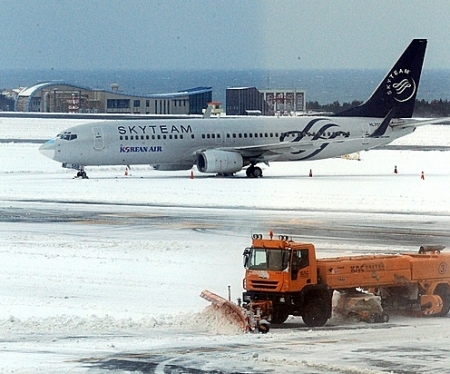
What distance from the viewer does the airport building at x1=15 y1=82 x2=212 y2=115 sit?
15675cm

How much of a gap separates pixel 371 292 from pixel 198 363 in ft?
22.7

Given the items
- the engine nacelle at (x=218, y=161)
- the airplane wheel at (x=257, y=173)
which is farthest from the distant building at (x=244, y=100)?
the engine nacelle at (x=218, y=161)

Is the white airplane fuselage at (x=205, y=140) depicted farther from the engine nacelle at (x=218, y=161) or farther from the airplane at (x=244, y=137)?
the engine nacelle at (x=218, y=161)

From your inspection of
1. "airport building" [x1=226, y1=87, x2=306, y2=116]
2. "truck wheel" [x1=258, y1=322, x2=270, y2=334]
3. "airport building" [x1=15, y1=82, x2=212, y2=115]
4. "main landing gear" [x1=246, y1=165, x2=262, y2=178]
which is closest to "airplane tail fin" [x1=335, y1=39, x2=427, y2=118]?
"main landing gear" [x1=246, y1=165, x2=262, y2=178]

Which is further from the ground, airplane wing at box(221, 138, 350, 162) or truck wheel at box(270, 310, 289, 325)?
airplane wing at box(221, 138, 350, 162)

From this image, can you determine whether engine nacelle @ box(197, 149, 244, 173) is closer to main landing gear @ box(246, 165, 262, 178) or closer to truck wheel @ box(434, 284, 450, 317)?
main landing gear @ box(246, 165, 262, 178)

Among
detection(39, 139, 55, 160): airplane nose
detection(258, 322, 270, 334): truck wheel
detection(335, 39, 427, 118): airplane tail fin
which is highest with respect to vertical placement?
detection(335, 39, 427, 118): airplane tail fin

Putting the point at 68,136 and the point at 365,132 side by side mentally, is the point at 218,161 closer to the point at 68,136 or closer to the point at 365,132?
the point at 68,136

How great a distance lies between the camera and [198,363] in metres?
18.6

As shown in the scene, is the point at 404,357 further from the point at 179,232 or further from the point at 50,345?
the point at 179,232

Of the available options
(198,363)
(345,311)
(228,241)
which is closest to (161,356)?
(198,363)

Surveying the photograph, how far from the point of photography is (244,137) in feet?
215

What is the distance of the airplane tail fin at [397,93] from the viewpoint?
67.9 metres

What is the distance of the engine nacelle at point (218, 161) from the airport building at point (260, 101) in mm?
81748
